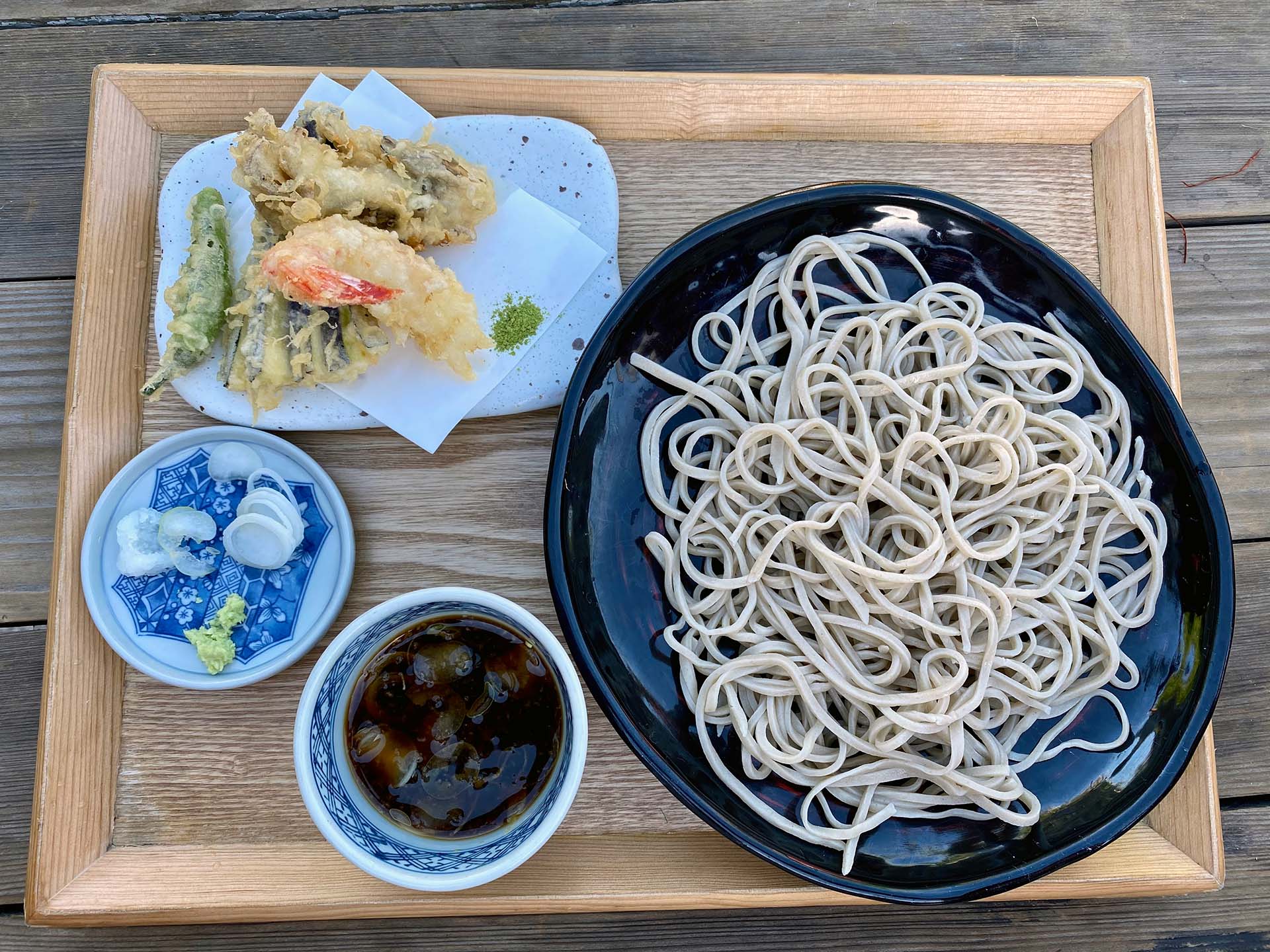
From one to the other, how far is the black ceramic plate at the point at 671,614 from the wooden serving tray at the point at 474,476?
184mm

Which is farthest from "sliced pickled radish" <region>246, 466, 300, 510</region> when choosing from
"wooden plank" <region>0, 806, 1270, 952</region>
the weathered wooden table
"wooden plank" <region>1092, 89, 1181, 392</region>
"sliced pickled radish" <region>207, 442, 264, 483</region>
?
"wooden plank" <region>1092, 89, 1181, 392</region>

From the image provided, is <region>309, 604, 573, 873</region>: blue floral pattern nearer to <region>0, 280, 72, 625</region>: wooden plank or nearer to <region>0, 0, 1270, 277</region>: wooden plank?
A: <region>0, 280, 72, 625</region>: wooden plank

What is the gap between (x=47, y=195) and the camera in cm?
174

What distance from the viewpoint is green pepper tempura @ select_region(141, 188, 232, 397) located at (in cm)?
141

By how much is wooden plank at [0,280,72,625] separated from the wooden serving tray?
0.32 metres

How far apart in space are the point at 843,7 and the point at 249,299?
55.1 inches

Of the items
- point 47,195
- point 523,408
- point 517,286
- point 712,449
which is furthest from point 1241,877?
point 47,195

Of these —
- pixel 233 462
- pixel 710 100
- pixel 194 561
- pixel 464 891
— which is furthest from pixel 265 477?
pixel 710 100

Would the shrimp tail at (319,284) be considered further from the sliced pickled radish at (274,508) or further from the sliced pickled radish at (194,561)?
the sliced pickled radish at (194,561)

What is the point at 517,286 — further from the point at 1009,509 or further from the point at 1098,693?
the point at 1098,693

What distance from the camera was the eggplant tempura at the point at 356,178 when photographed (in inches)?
54.6

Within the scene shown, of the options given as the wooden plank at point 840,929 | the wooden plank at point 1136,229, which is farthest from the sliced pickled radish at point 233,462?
the wooden plank at point 1136,229

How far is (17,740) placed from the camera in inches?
65.2

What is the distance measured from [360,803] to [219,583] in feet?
1.65
